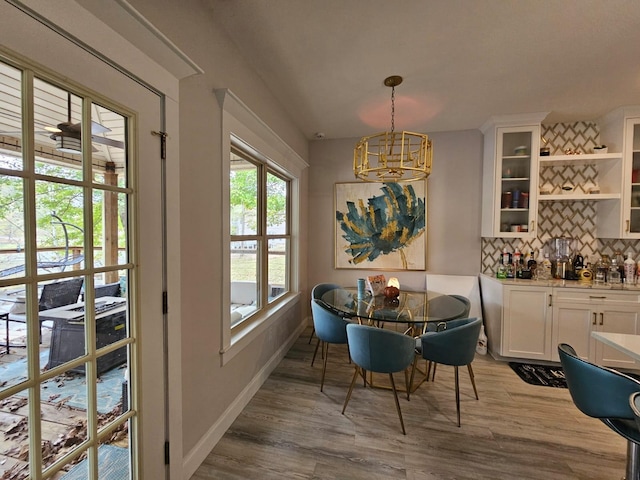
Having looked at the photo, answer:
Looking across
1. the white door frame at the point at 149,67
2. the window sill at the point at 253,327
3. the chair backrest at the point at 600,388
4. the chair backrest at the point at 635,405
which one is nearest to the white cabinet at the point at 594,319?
the chair backrest at the point at 600,388

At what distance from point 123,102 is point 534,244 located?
13.6 ft

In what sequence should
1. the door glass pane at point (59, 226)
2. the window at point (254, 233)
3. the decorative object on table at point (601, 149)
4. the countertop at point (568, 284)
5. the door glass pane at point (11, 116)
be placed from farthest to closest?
the decorative object on table at point (601, 149)
the countertop at point (568, 284)
the window at point (254, 233)
the door glass pane at point (59, 226)
the door glass pane at point (11, 116)

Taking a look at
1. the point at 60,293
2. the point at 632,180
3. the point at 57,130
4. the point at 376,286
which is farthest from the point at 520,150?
the point at 60,293

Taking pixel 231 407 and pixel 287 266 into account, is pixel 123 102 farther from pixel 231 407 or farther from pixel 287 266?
pixel 287 266

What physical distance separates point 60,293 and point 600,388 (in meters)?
2.25

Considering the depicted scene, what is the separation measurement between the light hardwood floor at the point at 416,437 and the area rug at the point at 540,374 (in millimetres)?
139

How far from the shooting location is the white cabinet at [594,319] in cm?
271

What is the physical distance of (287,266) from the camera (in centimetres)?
360

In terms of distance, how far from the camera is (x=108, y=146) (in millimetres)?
1123

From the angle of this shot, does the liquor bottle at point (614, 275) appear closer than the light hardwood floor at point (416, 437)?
No

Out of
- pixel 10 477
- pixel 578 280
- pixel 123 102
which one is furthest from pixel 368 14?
pixel 578 280

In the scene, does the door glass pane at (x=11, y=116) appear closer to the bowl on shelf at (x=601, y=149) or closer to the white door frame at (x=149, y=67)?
the white door frame at (x=149, y=67)

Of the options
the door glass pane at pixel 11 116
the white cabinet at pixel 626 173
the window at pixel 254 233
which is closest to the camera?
the door glass pane at pixel 11 116

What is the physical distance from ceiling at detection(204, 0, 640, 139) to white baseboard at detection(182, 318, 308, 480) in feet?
8.53
